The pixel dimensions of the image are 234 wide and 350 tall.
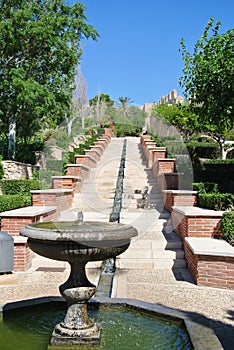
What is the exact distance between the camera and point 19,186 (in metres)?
10.9

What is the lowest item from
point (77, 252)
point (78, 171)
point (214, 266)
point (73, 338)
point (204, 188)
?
point (73, 338)

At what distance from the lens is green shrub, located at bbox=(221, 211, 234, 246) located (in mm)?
6477

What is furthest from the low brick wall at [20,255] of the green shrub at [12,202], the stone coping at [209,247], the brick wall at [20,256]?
the stone coping at [209,247]

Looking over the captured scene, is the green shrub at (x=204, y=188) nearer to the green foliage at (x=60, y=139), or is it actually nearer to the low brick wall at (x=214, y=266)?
the green foliage at (x=60, y=139)

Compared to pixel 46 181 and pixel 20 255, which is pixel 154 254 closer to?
pixel 20 255

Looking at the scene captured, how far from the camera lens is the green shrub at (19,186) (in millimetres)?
10844

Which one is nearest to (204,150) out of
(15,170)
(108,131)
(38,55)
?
(108,131)

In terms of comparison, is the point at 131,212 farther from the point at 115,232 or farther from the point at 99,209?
the point at 115,232

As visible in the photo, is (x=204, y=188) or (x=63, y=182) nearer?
(x=204, y=188)

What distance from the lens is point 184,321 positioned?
348cm

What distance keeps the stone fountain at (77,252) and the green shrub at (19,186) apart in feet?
25.3

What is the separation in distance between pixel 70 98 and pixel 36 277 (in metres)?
10.8

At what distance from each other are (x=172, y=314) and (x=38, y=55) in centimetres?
1362

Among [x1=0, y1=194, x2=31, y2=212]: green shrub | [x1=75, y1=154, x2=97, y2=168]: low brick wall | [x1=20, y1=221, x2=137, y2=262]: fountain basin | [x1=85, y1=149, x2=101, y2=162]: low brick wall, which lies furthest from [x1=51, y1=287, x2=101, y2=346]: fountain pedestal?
[x1=85, y1=149, x2=101, y2=162]: low brick wall
